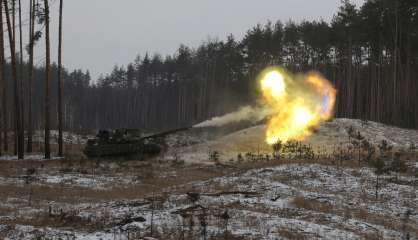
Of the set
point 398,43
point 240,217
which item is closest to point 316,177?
point 240,217

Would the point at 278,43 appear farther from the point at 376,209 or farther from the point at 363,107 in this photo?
the point at 376,209

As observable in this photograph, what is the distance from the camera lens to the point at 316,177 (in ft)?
69.8

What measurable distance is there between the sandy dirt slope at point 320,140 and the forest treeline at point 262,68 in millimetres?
9103

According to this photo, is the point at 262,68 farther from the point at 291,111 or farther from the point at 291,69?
the point at 291,111

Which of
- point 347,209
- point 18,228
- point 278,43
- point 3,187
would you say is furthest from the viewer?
point 278,43

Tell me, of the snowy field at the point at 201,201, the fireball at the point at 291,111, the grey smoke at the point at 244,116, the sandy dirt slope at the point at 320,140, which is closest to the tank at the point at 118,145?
the snowy field at the point at 201,201

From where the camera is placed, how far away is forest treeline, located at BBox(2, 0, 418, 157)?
52.2 m

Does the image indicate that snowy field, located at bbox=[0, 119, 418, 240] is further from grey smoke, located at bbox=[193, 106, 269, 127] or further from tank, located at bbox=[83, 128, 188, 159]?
grey smoke, located at bbox=[193, 106, 269, 127]

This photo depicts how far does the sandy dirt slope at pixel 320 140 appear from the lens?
113 feet

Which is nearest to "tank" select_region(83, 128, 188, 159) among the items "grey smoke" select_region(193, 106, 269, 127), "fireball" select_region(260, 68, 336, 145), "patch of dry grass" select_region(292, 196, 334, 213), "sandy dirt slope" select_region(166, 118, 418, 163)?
"sandy dirt slope" select_region(166, 118, 418, 163)

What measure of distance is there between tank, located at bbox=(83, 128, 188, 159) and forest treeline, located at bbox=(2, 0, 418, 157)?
31.4 feet

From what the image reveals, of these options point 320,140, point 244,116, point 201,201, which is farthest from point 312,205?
point 244,116

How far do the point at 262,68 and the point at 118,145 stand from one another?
4710 cm

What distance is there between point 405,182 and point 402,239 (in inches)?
402
